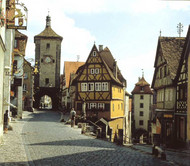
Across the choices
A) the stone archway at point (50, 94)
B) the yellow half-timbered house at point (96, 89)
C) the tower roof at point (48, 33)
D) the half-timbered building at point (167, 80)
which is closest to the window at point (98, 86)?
the yellow half-timbered house at point (96, 89)

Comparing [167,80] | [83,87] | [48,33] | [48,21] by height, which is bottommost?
[83,87]

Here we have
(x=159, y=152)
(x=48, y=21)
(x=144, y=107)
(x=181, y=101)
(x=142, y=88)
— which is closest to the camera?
(x=159, y=152)

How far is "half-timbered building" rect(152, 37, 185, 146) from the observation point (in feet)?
81.7

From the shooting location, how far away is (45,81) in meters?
62.7

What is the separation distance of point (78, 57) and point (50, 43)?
859 centimetres

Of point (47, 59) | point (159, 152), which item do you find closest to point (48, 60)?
point (47, 59)

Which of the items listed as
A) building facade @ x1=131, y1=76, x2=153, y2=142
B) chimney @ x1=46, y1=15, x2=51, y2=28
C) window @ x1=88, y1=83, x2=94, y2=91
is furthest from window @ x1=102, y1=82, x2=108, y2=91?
chimney @ x1=46, y1=15, x2=51, y2=28

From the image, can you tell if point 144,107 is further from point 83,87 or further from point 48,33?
point 83,87

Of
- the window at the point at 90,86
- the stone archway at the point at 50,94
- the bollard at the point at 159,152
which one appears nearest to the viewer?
the bollard at the point at 159,152

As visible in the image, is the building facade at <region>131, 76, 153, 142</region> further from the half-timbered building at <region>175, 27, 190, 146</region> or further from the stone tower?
the half-timbered building at <region>175, 27, 190, 146</region>

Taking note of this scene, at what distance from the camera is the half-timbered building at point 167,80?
24891 mm

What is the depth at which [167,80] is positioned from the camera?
86.4 ft

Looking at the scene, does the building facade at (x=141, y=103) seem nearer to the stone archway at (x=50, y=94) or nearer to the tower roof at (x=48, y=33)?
the stone archway at (x=50, y=94)

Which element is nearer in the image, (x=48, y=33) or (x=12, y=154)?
(x=12, y=154)
